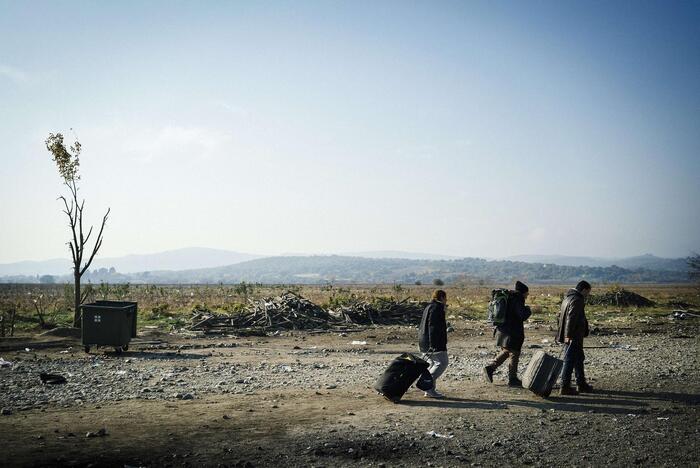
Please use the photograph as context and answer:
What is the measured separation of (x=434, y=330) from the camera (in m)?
10.3

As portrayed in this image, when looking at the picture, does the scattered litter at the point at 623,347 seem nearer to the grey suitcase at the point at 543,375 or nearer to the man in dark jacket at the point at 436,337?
the grey suitcase at the point at 543,375

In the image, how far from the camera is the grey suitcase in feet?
33.6

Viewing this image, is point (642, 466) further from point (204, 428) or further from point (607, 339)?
point (607, 339)

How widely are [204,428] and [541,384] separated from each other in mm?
6315

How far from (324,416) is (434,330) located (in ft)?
8.98

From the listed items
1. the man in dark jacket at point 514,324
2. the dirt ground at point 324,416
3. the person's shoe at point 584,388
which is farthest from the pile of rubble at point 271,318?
the person's shoe at point 584,388

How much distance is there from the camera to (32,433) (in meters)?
7.89

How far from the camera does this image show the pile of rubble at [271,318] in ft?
81.2

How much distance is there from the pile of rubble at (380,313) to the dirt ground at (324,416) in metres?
12.4

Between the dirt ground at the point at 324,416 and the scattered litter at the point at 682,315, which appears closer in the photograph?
the dirt ground at the point at 324,416

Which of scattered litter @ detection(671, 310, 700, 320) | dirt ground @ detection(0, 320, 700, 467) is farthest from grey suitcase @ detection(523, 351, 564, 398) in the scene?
scattered litter @ detection(671, 310, 700, 320)

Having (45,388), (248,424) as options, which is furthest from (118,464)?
(45,388)

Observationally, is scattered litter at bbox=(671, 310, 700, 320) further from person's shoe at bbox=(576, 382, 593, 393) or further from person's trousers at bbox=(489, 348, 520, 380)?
person's trousers at bbox=(489, 348, 520, 380)

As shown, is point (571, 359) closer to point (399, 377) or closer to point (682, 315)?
point (399, 377)
